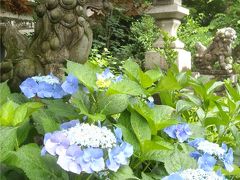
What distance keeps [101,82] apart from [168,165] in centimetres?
23

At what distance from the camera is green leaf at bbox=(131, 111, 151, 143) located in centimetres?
86

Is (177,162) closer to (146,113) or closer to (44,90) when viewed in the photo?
(146,113)

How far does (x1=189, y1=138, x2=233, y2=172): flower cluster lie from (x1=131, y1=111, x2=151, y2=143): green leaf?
0.39 feet

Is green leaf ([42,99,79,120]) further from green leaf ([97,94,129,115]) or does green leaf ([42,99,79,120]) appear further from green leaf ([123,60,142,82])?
green leaf ([123,60,142,82])

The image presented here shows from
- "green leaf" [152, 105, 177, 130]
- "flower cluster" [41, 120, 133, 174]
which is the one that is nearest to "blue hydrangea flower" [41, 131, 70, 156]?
"flower cluster" [41, 120, 133, 174]

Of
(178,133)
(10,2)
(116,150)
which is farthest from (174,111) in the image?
(10,2)

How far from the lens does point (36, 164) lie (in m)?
0.70

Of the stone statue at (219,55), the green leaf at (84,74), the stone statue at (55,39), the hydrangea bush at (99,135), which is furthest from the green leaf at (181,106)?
the stone statue at (219,55)

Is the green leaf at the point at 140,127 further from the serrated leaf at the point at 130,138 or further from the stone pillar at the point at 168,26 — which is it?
the stone pillar at the point at 168,26

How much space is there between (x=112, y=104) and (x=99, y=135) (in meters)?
0.21

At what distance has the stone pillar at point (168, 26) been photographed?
508 cm

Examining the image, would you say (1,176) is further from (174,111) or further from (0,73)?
(0,73)

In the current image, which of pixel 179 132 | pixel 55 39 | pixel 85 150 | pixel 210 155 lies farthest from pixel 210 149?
pixel 55 39

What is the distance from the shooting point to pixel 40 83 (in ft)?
3.18
